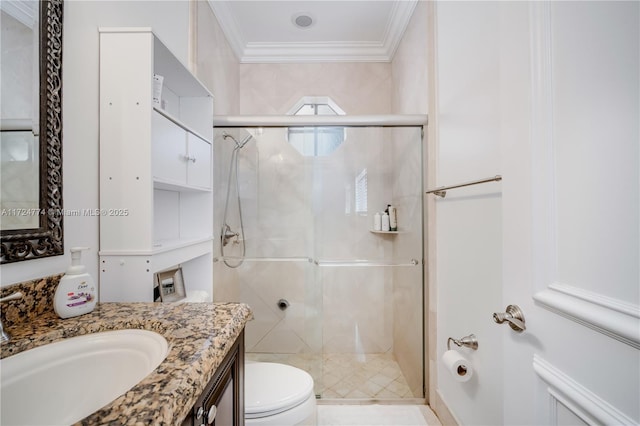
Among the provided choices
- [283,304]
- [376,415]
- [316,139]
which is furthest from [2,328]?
[376,415]

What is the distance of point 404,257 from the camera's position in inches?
71.7

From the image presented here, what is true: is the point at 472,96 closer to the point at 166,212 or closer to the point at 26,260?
the point at 166,212

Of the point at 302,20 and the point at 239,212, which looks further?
the point at 302,20

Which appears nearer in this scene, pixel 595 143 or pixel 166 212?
pixel 595 143

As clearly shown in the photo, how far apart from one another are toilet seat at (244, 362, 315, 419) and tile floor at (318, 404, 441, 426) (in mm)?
461

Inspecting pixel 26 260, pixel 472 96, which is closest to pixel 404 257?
pixel 472 96

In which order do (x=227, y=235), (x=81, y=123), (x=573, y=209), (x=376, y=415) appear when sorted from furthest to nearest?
(x=227, y=235)
(x=376, y=415)
(x=81, y=123)
(x=573, y=209)

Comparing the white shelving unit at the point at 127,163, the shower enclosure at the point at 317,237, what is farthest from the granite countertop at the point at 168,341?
the shower enclosure at the point at 317,237

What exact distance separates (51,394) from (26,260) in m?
0.38

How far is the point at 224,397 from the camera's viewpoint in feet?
2.25

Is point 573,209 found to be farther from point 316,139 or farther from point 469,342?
point 316,139

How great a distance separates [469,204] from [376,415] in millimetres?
1293

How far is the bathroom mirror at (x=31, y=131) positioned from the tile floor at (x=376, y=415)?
1.53 m

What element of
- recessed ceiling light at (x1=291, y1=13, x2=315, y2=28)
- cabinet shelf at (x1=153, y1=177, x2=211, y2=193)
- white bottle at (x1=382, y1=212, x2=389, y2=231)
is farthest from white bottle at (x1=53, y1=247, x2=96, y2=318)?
recessed ceiling light at (x1=291, y1=13, x2=315, y2=28)
